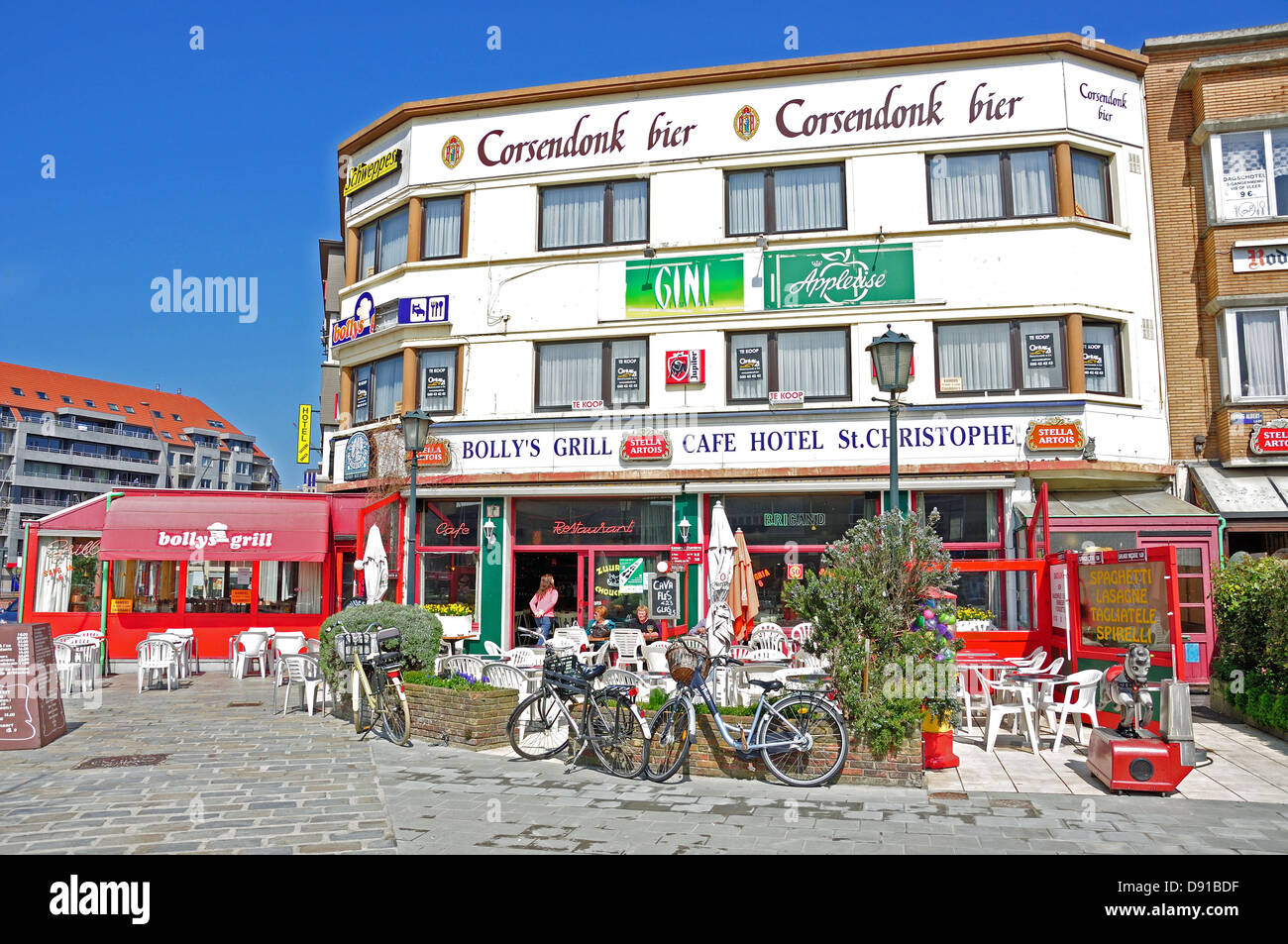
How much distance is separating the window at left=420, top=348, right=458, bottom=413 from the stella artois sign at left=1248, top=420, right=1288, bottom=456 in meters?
14.6

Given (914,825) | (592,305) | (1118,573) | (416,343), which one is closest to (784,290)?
(592,305)

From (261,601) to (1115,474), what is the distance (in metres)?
17.6

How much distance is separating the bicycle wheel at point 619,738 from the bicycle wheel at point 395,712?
264cm

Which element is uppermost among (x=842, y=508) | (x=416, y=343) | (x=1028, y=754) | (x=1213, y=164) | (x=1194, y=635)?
(x=1213, y=164)

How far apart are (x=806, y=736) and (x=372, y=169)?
1738 centimetres

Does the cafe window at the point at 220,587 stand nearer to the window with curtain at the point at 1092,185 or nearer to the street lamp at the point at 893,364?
the street lamp at the point at 893,364

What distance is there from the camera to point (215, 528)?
2123 cm

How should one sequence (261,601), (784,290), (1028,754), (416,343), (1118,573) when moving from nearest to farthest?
(1028,754) → (1118,573) → (784,290) → (416,343) → (261,601)

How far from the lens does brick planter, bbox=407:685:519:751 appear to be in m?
10.7

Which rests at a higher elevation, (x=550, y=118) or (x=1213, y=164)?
(x=550, y=118)

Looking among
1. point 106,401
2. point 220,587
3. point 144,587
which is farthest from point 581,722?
point 106,401

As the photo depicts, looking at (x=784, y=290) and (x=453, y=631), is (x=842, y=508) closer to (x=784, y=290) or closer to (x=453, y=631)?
(x=784, y=290)

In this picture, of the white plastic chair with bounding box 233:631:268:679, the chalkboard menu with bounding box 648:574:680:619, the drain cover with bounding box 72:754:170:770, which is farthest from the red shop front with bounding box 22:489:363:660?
the drain cover with bounding box 72:754:170:770

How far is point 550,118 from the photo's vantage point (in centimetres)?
1991
